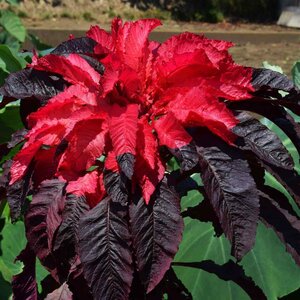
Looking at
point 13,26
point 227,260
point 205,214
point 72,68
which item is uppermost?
point 72,68

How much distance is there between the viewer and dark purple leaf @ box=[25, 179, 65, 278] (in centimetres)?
89

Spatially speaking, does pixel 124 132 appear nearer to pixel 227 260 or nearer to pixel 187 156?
pixel 187 156

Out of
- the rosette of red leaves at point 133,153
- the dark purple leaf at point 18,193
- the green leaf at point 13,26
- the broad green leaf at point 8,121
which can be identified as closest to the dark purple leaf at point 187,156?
the rosette of red leaves at point 133,153

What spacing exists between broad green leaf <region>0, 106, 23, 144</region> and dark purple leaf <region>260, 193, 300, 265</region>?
81cm

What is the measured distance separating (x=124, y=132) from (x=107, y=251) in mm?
147

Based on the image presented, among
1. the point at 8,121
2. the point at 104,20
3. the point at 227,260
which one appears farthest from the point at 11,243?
the point at 104,20

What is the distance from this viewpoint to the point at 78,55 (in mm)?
961

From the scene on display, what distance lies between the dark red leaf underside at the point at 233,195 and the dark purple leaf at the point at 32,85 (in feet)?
0.84

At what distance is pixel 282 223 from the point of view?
90 centimetres

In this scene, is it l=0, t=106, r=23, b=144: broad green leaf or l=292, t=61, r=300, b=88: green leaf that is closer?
l=0, t=106, r=23, b=144: broad green leaf

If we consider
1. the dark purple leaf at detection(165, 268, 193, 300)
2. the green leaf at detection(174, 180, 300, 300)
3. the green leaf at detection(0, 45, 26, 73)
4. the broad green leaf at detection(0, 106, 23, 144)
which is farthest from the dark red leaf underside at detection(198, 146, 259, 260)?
the green leaf at detection(0, 45, 26, 73)

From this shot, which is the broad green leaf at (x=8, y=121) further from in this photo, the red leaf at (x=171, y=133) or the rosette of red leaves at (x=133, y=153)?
the red leaf at (x=171, y=133)

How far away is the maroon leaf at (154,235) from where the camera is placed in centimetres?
83

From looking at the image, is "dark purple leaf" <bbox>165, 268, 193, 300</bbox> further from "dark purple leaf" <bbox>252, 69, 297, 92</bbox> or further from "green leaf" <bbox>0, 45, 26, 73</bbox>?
"green leaf" <bbox>0, 45, 26, 73</bbox>
